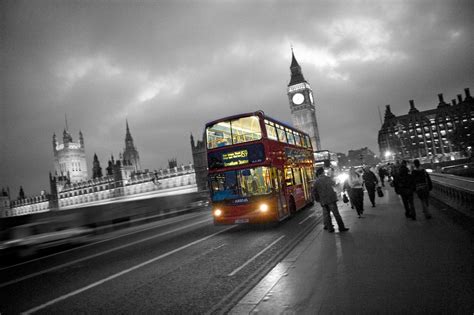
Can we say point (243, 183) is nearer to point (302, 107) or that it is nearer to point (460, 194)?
point (460, 194)

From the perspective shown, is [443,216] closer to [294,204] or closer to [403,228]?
[403,228]

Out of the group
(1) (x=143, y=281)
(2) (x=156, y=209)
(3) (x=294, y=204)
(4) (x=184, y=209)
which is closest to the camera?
(1) (x=143, y=281)

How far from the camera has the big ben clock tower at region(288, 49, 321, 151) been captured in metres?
137

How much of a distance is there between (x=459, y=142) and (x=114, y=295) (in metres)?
88.5

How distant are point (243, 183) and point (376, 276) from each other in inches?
289

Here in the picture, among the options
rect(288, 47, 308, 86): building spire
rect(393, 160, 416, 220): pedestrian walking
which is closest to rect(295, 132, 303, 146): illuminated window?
rect(393, 160, 416, 220): pedestrian walking

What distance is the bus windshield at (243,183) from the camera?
1205 cm

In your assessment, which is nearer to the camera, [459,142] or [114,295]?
[114,295]

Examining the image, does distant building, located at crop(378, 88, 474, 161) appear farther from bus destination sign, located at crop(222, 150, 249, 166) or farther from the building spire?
bus destination sign, located at crop(222, 150, 249, 166)

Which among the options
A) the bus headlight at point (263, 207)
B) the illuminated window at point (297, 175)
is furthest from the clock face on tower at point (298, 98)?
the bus headlight at point (263, 207)

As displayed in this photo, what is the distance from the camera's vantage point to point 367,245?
741 centimetres

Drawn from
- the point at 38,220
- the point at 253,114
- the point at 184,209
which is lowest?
the point at 184,209

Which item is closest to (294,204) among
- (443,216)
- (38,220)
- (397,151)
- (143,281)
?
(443,216)

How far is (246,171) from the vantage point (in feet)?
40.0
